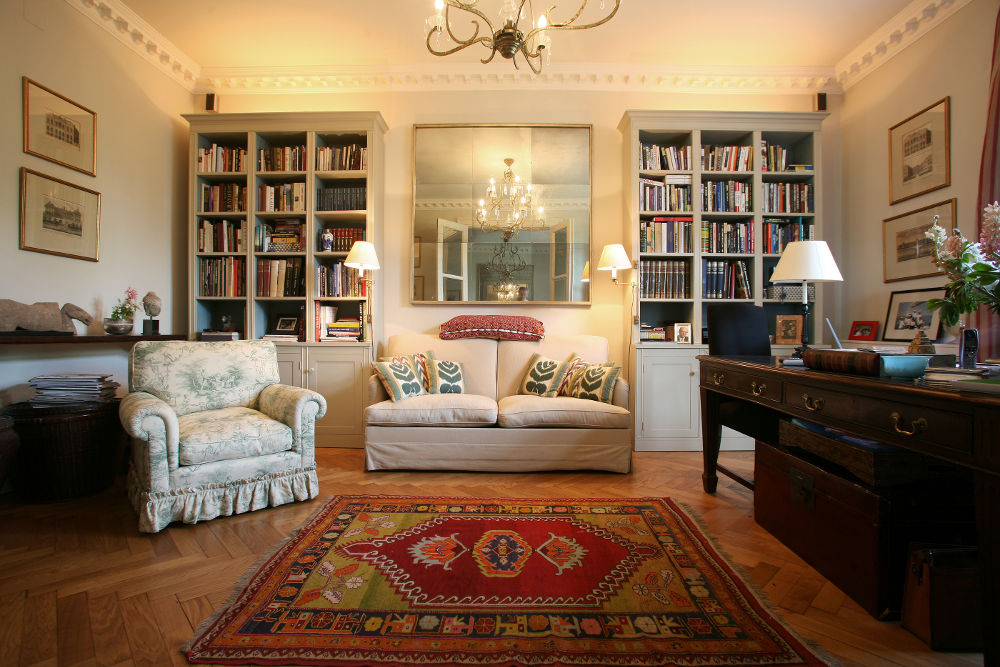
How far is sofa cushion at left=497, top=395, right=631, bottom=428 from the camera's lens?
288 centimetres

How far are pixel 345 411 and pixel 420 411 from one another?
39.0 inches

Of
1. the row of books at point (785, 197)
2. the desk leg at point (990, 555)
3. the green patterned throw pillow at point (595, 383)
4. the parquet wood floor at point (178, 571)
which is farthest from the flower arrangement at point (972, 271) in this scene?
the row of books at point (785, 197)

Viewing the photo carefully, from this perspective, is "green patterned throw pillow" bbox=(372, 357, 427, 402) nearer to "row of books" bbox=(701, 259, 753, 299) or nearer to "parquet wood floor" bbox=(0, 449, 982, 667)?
"parquet wood floor" bbox=(0, 449, 982, 667)

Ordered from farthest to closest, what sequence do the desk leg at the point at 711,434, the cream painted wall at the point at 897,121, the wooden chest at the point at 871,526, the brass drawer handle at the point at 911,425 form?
the cream painted wall at the point at 897,121 < the desk leg at the point at 711,434 < the wooden chest at the point at 871,526 < the brass drawer handle at the point at 911,425

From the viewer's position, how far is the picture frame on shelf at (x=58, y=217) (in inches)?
101

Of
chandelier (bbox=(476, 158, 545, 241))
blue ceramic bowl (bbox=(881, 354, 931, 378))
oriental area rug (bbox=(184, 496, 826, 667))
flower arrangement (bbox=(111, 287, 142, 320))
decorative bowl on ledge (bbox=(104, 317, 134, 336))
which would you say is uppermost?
chandelier (bbox=(476, 158, 545, 241))

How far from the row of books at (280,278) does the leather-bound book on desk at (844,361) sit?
359 centimetres

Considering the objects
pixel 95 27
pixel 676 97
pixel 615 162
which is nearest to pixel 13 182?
pixel 95 27

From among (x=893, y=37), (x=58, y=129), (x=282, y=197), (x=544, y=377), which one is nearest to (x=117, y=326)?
(x=58, y=129)

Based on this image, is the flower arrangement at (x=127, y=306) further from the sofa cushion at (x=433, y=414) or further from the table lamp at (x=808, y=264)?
the table lamp at (x=808, y=264)

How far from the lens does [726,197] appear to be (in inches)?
142

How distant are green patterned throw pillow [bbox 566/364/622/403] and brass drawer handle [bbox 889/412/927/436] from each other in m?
1.90

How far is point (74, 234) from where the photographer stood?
112 inches

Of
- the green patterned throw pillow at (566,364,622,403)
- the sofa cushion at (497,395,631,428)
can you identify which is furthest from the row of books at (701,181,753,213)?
the sofa cushion at (497,395,631,428)
